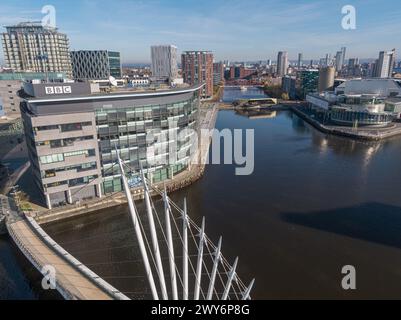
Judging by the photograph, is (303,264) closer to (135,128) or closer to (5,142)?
(135,128)

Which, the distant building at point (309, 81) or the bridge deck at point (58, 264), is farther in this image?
the distant building at point (309, 81)

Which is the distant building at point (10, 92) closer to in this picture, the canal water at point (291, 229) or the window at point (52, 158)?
the window at point (52, 158)

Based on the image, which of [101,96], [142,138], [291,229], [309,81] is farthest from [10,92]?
[309,81]

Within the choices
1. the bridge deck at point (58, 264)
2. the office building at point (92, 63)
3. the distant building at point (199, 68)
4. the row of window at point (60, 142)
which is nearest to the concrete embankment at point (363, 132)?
the row of window at point (60, 142)

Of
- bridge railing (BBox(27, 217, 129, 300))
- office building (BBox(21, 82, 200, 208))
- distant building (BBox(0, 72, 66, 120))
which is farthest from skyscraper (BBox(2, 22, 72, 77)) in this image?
bridge railing (BBox(27, 217, 129, 300))

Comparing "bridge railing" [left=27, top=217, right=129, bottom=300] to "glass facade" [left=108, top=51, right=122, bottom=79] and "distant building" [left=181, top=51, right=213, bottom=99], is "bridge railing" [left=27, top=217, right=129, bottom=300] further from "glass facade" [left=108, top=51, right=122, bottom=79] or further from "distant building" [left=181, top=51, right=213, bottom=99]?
"glass facade" [left=108, top=51, right=122, bottom=79]

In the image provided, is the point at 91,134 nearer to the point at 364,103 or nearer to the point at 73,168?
the point at 73,168
